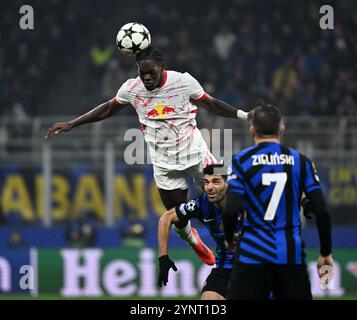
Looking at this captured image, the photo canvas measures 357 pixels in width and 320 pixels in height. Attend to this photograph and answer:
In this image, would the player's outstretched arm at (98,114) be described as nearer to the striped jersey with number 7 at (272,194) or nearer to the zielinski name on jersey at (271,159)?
the striped jersey with number 7 at (272,194)

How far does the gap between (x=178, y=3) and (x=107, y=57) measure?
7.52ft

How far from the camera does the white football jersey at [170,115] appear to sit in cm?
1069

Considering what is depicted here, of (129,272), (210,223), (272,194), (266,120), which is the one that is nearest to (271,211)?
(272,194)

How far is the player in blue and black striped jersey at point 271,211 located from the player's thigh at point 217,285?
225 centimetres

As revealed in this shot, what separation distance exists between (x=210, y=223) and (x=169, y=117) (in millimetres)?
1272

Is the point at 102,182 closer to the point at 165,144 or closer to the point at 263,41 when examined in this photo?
the point at 263,41

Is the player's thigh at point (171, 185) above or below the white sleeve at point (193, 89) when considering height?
below

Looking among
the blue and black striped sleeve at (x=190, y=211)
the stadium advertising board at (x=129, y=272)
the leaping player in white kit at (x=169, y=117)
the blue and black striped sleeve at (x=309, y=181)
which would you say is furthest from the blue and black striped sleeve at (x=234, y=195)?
the stadium advertising board at (x=129, y=272)

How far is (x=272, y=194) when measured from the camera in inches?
309

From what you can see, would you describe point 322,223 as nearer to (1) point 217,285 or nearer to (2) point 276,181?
(2) point 276,181

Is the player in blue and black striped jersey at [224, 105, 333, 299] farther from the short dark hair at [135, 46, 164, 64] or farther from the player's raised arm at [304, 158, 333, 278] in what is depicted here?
the short dark hair at [135, 46, 164, 64]

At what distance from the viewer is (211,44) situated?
939 inches

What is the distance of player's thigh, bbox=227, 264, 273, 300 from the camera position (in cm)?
795
